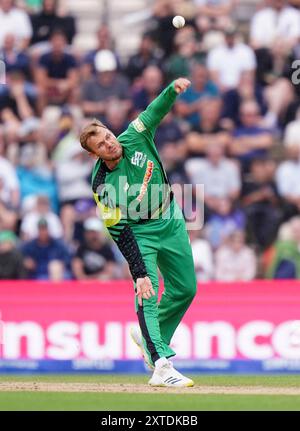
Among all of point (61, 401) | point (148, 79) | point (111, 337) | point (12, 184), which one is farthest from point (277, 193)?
point (61, 401)

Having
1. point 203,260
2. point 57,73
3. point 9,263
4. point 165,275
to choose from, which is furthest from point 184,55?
point 165,275

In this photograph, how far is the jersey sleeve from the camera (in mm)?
9047

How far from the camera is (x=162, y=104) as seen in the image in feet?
30.0

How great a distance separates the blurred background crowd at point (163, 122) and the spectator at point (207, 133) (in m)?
0.02

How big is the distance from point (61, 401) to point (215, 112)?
8150mm

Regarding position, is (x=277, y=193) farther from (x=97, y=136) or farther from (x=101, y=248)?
(x=97, y=136)

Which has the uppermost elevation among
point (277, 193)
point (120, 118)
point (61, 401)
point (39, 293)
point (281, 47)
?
point (281, 47)

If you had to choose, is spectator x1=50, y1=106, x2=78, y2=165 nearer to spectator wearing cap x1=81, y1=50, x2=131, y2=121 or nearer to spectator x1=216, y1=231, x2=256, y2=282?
spectator wearing cap x1=81, y1=50, x2=131, y2=121

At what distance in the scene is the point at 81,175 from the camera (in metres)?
15.6

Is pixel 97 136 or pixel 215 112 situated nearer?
pixel 97 136

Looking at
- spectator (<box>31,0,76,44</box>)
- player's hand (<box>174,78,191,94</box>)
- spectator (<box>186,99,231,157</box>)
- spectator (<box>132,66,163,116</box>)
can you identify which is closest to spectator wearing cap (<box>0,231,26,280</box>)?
spectator (<box>186,99,231,157</box>)

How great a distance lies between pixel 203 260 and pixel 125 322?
3337 millimetres

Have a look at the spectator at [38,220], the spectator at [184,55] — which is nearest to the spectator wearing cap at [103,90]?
the spectator at [184,55]

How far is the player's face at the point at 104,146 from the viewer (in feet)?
29.9
